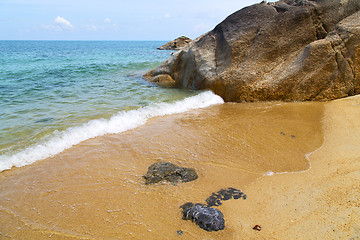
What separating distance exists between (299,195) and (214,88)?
6430mm

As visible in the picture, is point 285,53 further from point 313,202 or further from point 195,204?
point 195,204

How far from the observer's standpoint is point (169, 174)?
13.0 feet

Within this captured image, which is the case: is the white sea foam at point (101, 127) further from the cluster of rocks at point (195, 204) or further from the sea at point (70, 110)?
the cluster of rocks at point (195, 204)

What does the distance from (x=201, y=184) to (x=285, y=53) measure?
6656 mm

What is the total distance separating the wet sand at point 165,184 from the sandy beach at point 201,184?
15mm

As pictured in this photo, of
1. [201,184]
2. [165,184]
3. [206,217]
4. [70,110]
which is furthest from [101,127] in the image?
[206,217]

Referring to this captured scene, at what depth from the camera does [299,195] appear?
3.25 meters

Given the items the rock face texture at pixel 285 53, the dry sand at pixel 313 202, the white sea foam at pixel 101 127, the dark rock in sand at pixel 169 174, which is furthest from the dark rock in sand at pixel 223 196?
the rock face texture at pixel 285 53

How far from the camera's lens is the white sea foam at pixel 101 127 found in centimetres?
475

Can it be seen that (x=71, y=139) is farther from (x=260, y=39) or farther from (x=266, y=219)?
(x=260, y=39)

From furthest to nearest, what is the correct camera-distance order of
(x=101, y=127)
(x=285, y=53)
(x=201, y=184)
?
(x=285, y=53), (x=101, y=127), (x=201, y=184)

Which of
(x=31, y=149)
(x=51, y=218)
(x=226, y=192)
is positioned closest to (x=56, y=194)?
(x=51, y=218)

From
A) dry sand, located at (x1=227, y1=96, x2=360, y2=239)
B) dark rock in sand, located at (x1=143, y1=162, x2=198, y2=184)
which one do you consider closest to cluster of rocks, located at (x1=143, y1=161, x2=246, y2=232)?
dark rock in sand, located at (x1=143, y1=162, x2=198, y2=184)

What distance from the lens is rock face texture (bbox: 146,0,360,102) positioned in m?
7.39
